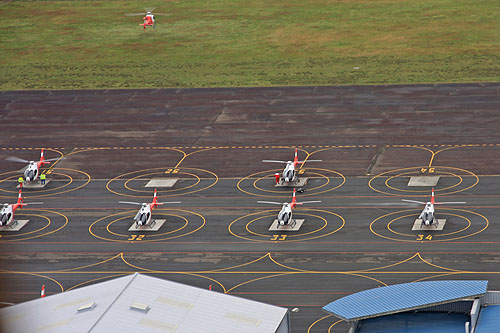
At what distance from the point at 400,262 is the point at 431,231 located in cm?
915

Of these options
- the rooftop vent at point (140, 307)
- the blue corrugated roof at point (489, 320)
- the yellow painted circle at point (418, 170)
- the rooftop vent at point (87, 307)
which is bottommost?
the yellow painted circle at point (418, 170)

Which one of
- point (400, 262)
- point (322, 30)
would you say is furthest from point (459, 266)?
point (322, 30)

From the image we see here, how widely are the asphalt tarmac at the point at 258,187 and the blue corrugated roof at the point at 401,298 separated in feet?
34.6

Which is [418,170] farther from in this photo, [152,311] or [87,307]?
[87,307]

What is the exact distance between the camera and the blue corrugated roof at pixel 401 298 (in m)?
51.9

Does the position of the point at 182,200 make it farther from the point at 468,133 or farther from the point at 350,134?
the point at 468,133

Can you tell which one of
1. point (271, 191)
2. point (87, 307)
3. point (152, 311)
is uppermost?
point (152, 311)

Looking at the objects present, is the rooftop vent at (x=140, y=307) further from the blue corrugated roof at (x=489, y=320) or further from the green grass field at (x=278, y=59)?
the green grass field at (x=278, y=59)

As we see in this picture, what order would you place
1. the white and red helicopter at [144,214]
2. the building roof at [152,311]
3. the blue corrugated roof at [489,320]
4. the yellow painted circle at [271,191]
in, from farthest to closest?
the yellow painted circle at [271,191] < the white and red helicopter at [144,214] < the building roof at [152,311] < the blue corrugated roof at [489,320]

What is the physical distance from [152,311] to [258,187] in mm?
48496

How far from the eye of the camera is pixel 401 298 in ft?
177

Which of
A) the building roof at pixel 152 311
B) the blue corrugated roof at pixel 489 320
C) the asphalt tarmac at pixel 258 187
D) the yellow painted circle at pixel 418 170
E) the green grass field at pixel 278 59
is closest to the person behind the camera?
the blue corrugated roof at pixel 489 320

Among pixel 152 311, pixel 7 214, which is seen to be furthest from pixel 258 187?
pixel 152 311

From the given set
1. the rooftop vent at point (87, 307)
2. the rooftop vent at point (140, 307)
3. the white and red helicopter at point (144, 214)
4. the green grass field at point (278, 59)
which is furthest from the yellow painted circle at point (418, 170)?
the green grass field at point (278, 59)
